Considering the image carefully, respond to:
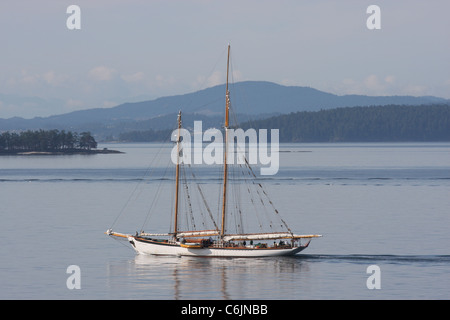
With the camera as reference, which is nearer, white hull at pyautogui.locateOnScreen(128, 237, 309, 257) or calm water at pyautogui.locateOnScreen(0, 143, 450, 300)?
calm water at pyautogui.locateOnScreen(0, 143, 450, 300)

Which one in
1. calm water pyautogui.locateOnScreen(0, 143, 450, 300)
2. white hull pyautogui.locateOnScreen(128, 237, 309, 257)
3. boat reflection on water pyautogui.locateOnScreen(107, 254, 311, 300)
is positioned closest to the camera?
boat reflection on water pyautogui.locateOnScreen(107, 254, 311, 300)

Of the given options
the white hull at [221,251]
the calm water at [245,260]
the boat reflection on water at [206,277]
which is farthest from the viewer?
the white hull at [221,251]

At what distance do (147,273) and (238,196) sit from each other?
72600 millimetres

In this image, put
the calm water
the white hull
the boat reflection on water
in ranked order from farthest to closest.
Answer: the white hull, the calm water, the boat reflection on water

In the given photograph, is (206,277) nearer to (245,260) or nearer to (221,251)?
(245,260)

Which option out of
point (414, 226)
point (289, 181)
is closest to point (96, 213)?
point (414, 226)

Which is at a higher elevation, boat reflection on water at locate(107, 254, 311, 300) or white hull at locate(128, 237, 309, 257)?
white hull at locate(128, 237, 309, 257)

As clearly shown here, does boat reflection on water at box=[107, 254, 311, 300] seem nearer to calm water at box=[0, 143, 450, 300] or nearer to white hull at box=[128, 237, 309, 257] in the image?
calm water at box=[0, 143, 450, 300]

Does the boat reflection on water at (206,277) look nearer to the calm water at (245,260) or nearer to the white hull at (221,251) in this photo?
the calm water at (245,260)

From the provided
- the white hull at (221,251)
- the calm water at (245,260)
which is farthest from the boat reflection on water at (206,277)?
the white hull at (221,251)

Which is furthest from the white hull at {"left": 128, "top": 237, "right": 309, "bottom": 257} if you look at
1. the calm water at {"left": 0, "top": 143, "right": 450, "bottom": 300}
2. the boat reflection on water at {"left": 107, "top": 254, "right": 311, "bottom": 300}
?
the calm water at {"left": 0, "top": 143, "right": 450, "bottom": 300}

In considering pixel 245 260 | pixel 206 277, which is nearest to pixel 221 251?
pixel 245 260
